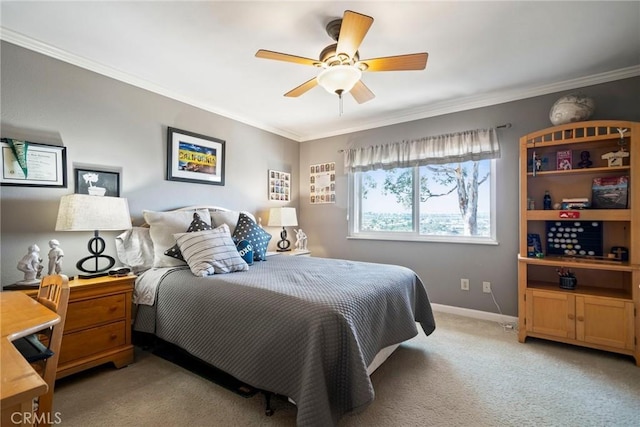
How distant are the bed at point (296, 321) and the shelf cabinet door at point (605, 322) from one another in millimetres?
1224

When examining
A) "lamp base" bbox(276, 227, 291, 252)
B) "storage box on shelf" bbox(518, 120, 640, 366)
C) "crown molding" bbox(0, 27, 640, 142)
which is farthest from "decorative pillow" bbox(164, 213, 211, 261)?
"storage box on shelf" bbox(518, 120, 640, 366)

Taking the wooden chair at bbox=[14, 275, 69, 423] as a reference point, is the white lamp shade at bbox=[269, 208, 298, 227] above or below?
above

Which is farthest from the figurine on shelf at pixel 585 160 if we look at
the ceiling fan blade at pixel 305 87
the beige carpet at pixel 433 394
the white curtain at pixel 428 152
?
the ceiling fan blade at pixel 305 87

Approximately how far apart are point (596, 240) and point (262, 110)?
3.68 m

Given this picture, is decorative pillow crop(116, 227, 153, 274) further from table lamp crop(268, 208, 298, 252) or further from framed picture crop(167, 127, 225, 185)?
table lamp crop(268, 208, 298, 252)

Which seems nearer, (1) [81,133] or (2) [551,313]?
(1) [81,133]

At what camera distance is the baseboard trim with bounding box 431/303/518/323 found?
10.1ft

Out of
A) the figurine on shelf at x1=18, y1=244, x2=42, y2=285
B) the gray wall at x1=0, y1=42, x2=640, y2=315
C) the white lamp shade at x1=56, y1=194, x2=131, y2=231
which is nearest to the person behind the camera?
the figurine on shelf at x1=18, y1=244, x2=42, y2=285

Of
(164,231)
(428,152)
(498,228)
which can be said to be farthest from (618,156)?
(164,231)

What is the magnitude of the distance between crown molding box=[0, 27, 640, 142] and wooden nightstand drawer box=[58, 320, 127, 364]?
212 cm

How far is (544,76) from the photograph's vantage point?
8.79ft

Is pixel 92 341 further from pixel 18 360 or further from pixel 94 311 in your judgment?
pixel 18 360

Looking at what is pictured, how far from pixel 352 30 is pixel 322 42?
643 millimetres

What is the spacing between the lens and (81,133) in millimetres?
2383
